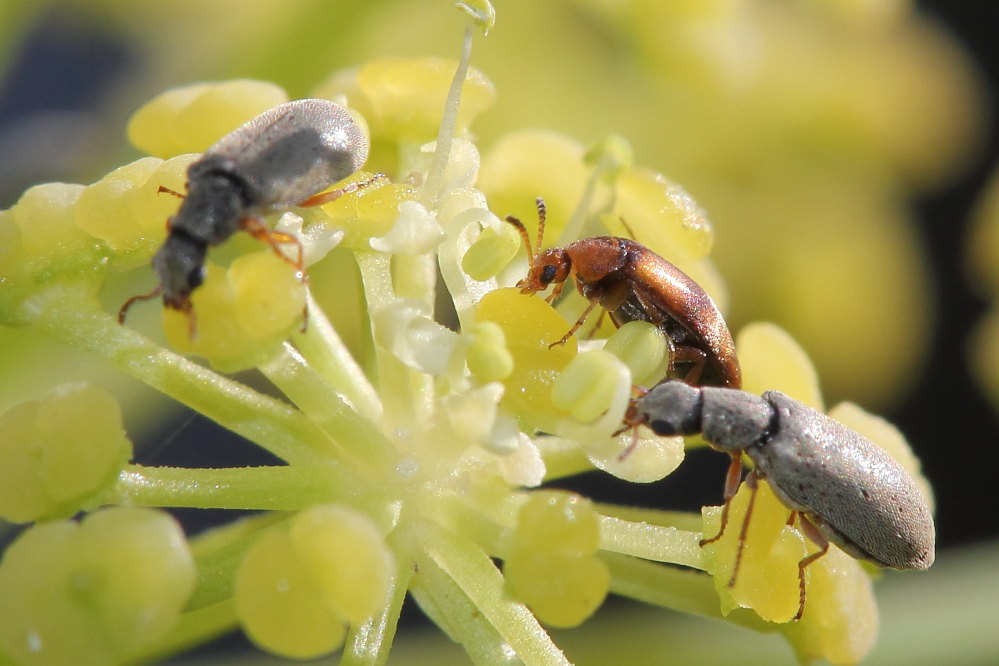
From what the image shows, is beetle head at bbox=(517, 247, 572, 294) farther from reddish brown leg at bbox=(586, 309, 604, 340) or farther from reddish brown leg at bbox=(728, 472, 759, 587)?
reddish brown leg at bbox=(728, 472, 759, 587)

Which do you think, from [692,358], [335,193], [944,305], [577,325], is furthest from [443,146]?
[944,305]

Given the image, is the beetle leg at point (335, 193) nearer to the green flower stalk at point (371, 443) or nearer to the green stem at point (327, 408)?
the green flower stalk at point (371, 443)

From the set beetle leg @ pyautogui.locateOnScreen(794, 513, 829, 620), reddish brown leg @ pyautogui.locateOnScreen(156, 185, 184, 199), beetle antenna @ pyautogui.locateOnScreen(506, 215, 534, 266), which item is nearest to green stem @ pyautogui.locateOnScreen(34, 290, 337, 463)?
reddish brown leg @ pyautogui.locateOnScreen(156, 185, 184, 199)

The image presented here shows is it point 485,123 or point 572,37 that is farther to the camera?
point 572,37

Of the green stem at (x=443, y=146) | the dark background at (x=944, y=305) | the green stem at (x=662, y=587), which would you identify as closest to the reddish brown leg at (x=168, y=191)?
the green stem at (x=443, y=146)

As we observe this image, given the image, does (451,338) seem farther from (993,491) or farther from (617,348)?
(993,491)

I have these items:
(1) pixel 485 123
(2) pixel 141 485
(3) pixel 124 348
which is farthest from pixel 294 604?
(1) pixel 485 123

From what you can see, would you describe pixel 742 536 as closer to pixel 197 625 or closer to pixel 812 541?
pixel 812 541
